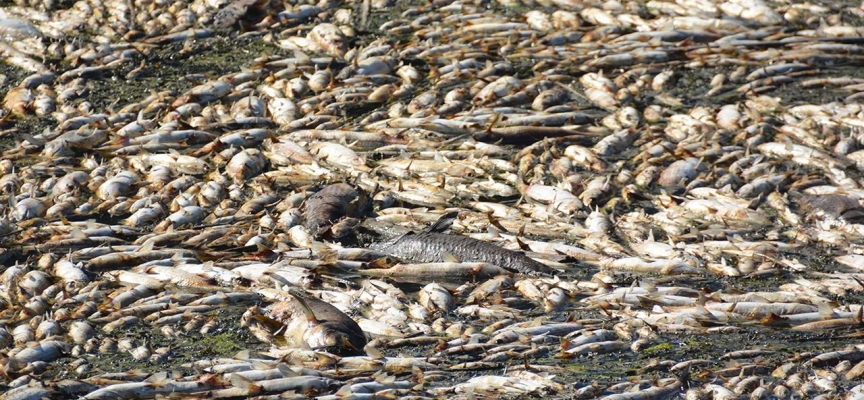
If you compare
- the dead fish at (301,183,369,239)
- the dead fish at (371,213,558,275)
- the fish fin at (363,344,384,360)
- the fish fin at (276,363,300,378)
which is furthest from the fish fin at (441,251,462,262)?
the fish fin at (276,363,300,378)

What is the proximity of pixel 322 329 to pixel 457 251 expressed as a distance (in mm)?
1794

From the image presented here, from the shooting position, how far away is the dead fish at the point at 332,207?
31.2 ft

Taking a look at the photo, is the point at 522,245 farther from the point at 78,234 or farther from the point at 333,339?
the point at 78,234

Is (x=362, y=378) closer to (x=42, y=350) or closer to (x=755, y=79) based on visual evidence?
(x=42, y=350)

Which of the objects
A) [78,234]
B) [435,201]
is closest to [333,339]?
[435,201]

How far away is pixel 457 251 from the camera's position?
890 cm

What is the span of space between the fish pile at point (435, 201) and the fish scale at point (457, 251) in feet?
0.08

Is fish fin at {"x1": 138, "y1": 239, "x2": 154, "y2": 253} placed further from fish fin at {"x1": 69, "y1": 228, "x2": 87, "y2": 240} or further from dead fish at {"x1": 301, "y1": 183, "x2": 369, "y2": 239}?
dead fish at {"x1": 301, "y1": 183, "x2": 369, "y2": 239}

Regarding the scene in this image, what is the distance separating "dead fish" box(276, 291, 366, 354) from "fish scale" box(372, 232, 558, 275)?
1315 millimetres

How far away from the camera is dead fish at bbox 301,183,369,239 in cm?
950

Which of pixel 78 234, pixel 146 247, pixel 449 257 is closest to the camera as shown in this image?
pixel 449 257

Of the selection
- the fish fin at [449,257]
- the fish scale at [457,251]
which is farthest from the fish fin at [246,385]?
the fish scale at [457,251]

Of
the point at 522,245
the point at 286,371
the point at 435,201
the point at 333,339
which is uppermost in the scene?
the point at 286,371

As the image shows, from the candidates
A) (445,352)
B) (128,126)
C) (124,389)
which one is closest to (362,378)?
(445,352)
